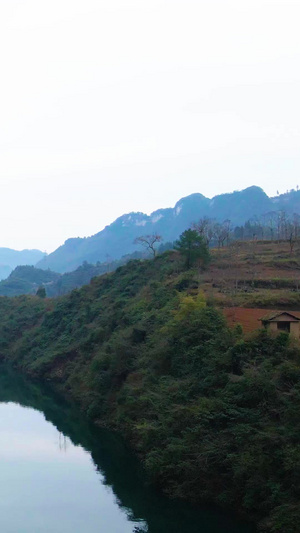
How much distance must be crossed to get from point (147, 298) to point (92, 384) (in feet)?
20.9

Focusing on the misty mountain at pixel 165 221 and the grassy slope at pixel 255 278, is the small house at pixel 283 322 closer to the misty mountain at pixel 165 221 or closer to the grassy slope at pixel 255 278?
the grassy slope at pixel 255 278

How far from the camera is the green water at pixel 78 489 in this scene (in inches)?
561

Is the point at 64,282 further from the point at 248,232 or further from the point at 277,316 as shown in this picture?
the point at 277,316

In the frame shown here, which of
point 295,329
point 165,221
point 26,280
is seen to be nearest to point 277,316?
point 295,329

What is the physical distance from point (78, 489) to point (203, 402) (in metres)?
5.00

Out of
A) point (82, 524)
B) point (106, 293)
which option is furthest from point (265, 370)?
point (106, 293)

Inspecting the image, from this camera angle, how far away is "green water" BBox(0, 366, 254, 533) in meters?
14.2

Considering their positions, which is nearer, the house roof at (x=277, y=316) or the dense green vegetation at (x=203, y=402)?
the dense green vegetation at (x=203, y=402)

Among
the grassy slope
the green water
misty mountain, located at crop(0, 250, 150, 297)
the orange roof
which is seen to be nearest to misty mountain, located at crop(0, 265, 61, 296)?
misty mountain, located at crop(0, 250, 150, 297)

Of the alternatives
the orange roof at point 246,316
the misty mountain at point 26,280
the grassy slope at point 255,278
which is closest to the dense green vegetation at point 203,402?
the orange roof at point 246,316

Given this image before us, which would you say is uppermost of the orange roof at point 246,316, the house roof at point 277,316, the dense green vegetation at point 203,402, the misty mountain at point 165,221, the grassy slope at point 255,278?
the misty mountain at point 165,221

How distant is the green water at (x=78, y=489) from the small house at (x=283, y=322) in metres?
5.98

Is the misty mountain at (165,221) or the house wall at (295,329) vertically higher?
the misty mountain at (165,221)

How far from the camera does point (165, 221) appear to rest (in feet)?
548
